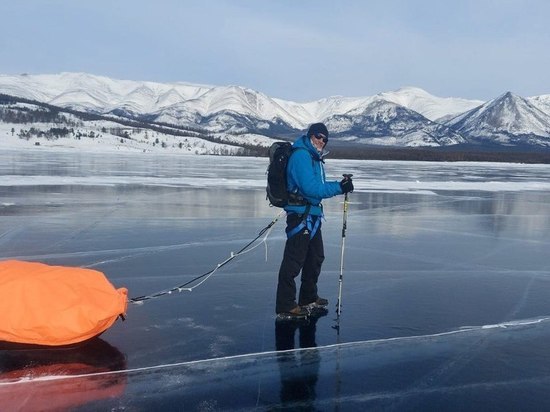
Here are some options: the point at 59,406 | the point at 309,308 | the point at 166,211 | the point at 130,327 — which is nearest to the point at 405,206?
the point at 166,211

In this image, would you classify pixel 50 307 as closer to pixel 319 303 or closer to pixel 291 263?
pixel 291 263

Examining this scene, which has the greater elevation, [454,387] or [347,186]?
[347,186]

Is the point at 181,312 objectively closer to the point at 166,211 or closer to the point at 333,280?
the point at 333,280

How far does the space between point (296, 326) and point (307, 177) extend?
1412mm

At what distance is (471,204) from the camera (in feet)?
55.2

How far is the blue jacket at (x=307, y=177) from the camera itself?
17.6ft

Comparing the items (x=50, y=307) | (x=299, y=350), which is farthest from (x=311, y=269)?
(x=50, y=307)

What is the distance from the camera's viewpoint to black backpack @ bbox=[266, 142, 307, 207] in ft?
17.7

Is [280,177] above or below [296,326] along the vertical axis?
above

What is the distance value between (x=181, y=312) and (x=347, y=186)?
81.4 inches

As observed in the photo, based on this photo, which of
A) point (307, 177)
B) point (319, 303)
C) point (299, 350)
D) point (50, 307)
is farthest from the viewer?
point (319, 303)

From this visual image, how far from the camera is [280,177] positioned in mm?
5438

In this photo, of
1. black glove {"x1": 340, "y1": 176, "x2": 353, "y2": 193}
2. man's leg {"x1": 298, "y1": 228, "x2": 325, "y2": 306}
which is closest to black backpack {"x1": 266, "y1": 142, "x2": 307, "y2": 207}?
black glove {"x1": 340, "y1": 176, "x2": 353, "y2": 193}

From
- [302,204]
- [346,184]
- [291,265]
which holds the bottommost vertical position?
[291,265]
